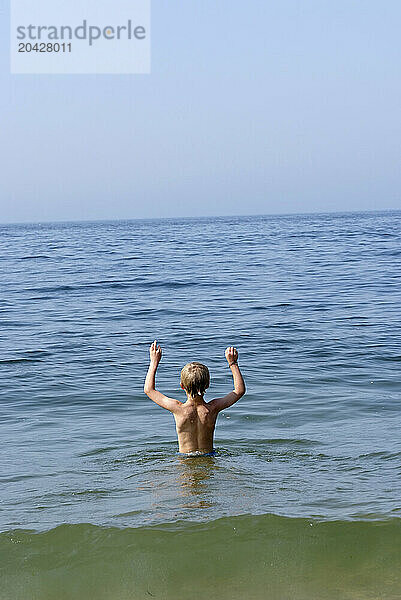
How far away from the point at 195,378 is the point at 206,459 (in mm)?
901

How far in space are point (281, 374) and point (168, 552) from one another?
20.6 feet

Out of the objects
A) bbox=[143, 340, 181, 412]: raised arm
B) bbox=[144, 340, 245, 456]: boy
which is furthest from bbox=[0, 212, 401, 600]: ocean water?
bbox=[143, 340, 181, 412]: raised arm

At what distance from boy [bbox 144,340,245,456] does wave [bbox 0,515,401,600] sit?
138cm

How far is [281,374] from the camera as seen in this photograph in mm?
11180

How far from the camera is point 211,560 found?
Result: 496 centimetres

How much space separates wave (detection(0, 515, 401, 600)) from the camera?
4.59m

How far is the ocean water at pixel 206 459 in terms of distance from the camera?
4.86m

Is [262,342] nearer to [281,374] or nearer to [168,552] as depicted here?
[281,374]

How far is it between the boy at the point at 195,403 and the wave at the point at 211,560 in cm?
138

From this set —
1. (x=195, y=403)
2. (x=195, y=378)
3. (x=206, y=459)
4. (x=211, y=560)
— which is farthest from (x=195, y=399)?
(x=211, y=560)

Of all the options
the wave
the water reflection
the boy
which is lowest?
the wave

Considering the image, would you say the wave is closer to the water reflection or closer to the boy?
the water reflection

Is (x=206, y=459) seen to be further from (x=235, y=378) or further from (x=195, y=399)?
(x=235, y=378)

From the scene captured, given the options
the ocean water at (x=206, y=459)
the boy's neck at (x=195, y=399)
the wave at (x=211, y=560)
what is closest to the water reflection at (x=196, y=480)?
the ocean water at (x=206, y=459)
